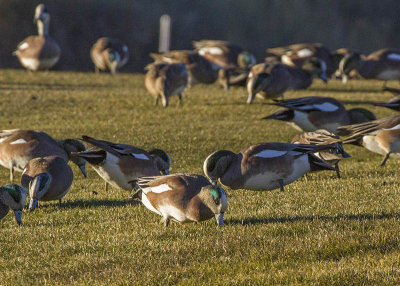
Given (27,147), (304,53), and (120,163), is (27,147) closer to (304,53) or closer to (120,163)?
(120,163)

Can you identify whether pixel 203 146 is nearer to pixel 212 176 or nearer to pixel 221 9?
pixel 212 176

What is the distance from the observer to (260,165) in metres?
8.21

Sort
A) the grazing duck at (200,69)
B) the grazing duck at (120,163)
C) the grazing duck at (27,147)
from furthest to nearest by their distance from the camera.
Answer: the grazing duck at (200,69) < the grazing duck at (27,147) < the grazing duck at (120,163)

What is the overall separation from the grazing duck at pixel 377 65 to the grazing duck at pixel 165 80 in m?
7.03

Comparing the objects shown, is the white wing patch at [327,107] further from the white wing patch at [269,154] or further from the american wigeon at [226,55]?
the american wigeon at [226,55]

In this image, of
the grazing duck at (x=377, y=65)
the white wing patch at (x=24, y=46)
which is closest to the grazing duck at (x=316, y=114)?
the grazing duck at (x=377, y=65)

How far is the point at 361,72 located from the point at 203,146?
11160 millimetres

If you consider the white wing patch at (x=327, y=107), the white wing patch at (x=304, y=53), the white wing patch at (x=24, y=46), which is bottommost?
the white wing patch at (x=24, y=46)

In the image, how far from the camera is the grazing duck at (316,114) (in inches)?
479

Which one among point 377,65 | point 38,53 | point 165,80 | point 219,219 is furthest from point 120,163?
point 38,53

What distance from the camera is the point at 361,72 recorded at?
73.3 ft

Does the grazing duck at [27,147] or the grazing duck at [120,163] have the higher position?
the grazing duck at [120,163]

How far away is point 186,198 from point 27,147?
4332 mm

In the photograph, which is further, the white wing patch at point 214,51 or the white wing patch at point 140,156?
the white wing patch at point 214,51
